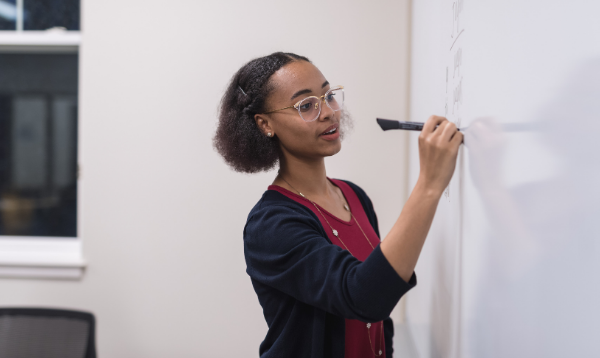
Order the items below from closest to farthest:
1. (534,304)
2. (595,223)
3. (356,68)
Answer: (595,223) < (534,304) < (356,68)

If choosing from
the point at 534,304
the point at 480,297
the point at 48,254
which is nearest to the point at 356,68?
the point at 480,297

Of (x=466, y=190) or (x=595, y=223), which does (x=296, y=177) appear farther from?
(x=595, y=223)

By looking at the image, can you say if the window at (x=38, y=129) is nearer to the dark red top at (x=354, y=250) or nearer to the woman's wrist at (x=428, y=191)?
the dark red top at (x=354, y=250)

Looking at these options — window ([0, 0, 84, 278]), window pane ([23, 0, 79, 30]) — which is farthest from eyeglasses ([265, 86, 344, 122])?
window pane ([23, 0, 79, 30])

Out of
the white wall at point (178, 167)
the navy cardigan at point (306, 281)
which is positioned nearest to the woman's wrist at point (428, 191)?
the navy cardigan at point (306, 281)

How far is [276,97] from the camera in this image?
0.92 meters

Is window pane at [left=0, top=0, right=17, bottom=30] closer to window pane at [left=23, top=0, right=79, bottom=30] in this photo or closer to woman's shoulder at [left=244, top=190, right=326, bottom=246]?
window pane at [left=23, top=0, right=79, bottom=30]

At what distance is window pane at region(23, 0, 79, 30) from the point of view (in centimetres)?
217

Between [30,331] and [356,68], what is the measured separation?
1565 mm

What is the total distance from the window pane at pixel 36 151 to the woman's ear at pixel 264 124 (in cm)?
161

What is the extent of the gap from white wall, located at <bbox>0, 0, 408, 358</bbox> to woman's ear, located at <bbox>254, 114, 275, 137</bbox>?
89 cm

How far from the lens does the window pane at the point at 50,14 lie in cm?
217

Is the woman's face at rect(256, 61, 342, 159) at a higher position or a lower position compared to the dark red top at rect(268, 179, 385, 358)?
higher

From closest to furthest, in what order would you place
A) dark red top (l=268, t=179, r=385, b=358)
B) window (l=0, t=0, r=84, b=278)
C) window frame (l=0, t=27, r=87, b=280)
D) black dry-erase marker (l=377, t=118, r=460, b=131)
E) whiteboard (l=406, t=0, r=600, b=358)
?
whiteboard (l=406, t=0, r=600, b=358), black dry-erase marker (l=377, t=118, r=460, b=131), dark red top (l=268, t=179, r=385, b=358), window frame (l=0, t=27, r=87, b=280), window (l=0, t=0, r=84, b=278)
